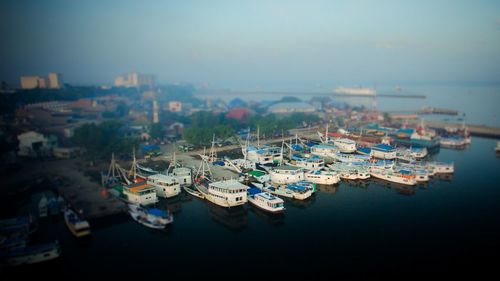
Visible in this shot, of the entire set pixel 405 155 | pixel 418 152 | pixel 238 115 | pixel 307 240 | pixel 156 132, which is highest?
pixel 238 115

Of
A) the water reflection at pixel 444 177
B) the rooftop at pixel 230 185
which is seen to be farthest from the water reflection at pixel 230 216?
the water reflection at pixel 444 177

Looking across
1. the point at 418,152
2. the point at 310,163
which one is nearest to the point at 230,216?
the point at 310,163

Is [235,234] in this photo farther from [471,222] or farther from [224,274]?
[471,222]

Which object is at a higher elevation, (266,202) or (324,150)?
(324,150)

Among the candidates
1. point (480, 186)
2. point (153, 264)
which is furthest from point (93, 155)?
point (480, 186)

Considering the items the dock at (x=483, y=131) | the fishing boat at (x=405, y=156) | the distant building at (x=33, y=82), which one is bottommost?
the fishing boat at (x=405, y=156)

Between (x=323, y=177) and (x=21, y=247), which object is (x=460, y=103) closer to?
(x=323, y=177)

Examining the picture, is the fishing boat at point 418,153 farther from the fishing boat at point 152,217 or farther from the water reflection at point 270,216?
the fishing boat at point 152,217
